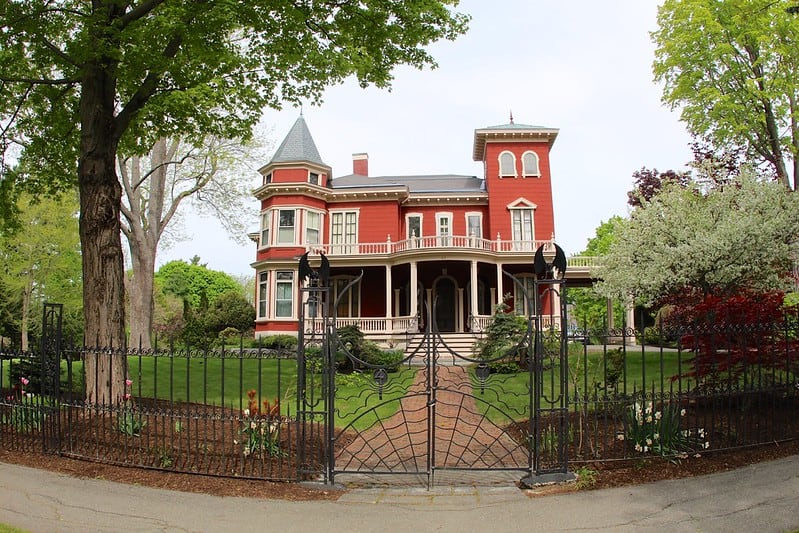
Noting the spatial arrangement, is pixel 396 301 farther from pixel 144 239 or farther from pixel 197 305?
pixel 197 305

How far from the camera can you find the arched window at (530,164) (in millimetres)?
27797

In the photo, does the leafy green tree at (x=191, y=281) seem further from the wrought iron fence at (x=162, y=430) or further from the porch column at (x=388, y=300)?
the wrought iron fence at (x=162, y=430)

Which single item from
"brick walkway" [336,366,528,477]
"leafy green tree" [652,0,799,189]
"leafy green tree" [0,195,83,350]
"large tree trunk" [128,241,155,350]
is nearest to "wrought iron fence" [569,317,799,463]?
"brick walkway" [336,366,528,477]

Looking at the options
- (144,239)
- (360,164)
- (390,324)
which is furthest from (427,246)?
(144,239)

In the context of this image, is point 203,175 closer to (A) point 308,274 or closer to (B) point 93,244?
(B) point 93,244

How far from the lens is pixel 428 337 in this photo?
661cm

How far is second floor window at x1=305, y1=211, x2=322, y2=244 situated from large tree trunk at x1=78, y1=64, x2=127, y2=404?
1772cm

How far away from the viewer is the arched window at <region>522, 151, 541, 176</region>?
91.2ft

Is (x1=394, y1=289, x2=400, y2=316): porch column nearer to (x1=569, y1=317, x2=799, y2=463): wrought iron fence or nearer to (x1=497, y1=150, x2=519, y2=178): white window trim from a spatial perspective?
(x1=497, y1=150, x2=519, y2=178): white window trim

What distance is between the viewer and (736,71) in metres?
18.3

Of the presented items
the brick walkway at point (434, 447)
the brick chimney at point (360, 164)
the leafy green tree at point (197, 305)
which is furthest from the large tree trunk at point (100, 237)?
the brick chimney at point (360, 164)

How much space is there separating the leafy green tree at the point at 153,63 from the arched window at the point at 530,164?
57.5 feet

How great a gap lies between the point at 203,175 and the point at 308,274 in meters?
20.9

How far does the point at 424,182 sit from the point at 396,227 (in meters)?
4.29
